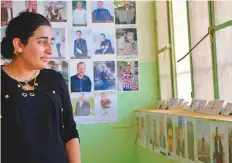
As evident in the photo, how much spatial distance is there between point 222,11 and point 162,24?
1106mm

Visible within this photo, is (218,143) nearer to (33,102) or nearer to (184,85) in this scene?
(33,102)

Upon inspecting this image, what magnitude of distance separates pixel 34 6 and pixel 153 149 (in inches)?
61.8

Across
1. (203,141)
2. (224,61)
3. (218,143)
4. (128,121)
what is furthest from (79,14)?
(218,143)

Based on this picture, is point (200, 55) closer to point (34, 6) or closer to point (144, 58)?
point (144, 58)

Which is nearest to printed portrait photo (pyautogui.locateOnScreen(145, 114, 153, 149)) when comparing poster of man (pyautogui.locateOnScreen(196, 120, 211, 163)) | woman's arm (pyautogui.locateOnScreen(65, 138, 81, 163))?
poster of man (pyautogui.locateOnScreen(196, 120, 211, 163))

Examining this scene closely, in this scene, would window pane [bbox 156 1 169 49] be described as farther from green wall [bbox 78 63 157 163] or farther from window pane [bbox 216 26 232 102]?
window pane [bbox 216 26 232 102]

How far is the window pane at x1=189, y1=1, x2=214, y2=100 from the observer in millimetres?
2063

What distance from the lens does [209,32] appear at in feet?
6.54

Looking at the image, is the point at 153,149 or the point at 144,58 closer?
the point at 153,149

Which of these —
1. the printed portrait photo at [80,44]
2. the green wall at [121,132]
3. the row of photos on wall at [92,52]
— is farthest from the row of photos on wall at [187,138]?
the printed portrait photo at [80,44]

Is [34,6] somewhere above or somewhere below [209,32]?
above

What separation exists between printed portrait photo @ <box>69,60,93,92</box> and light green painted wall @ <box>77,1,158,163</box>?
31 cm

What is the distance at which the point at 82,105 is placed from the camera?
305 centimetres

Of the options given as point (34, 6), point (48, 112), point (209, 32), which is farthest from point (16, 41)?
point (34, 6)
